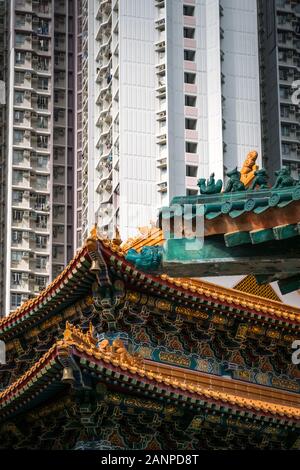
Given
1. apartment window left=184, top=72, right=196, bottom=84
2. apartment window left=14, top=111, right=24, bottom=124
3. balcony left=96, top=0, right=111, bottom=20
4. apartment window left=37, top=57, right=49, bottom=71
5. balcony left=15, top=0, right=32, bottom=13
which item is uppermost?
balcony left=15, top=0, right=32, bottom=13

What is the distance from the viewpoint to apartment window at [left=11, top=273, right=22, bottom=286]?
84.0 metres

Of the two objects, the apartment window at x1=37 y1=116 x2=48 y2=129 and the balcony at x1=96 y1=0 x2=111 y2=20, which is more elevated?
the balcony at x1=96 y1=0 x2=111 y2=20

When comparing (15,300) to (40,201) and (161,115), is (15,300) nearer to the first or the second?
(40,201)

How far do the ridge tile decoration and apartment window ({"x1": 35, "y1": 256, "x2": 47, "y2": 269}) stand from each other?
47.6 meters

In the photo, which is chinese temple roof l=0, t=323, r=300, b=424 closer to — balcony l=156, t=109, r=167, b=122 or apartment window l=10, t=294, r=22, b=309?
balcony l=156, t=109, r=167, b=122

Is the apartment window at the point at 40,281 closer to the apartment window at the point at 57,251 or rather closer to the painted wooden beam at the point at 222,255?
the apartment window at the point at 57,251

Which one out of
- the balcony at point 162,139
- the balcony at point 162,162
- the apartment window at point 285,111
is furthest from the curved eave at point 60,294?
the apartment window at point 285,111

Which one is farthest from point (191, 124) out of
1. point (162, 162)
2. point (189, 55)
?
point (189, 55)

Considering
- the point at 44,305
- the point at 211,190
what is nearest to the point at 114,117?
the point at 44,305

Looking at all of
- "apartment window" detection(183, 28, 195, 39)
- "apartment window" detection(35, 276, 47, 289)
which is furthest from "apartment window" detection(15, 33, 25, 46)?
"apartment window" detection(183, 28, 195, 39)

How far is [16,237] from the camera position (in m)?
86.1

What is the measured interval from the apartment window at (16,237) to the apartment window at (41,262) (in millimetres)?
1769
